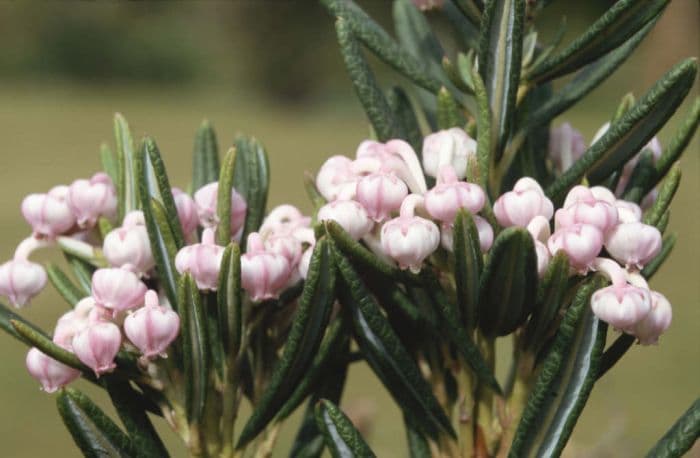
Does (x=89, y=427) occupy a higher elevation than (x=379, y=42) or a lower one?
lower

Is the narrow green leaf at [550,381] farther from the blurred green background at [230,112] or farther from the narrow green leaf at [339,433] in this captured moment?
the blurred green background at [230,112]

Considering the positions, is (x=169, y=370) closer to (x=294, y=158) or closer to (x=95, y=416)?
(x=95, y=416)

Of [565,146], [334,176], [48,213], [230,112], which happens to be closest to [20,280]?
[48,213]

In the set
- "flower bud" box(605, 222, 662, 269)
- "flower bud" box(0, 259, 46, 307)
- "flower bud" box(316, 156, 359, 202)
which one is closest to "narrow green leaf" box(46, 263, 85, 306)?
"flower bud" box(0, 259, 46, 307)

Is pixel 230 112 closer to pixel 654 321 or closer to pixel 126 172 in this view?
pixel 126 172

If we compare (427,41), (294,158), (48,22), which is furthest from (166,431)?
(48,22)
